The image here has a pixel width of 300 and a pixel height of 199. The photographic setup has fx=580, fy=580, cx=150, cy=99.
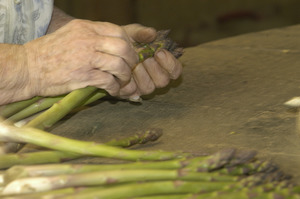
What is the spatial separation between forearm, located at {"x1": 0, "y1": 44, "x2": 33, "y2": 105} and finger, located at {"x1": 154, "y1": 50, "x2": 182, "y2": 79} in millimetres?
465

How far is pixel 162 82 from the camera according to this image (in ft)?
6.21

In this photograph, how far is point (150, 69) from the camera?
6.15ft

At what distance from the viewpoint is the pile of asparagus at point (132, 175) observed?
1059 millimetres

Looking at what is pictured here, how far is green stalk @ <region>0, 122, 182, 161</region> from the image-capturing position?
126cm

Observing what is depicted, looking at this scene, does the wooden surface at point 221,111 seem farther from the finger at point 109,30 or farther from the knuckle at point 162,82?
the finger at point 109,30

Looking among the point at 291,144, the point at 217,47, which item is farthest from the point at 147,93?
the point at 217,47

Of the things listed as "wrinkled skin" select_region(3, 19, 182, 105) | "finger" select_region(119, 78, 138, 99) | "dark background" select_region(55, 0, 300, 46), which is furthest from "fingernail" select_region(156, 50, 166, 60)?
"dark background" select_region(55, 0, 300, 46)

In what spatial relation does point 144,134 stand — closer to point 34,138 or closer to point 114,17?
point 34,138

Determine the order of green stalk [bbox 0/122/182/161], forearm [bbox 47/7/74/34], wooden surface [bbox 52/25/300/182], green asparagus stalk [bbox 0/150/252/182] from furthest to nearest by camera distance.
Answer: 1. forearm [bbox 47/7/74/34]
2. wooden surface [bbox 52/25/300/182]
3. green stalk [bbox 0/122/182/161]
4. green asparagus stalk [bbox 0/150/252/182]

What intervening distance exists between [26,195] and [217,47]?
5.36 ft

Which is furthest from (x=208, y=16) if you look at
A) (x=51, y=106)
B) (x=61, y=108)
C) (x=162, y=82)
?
(x=61, y=108)

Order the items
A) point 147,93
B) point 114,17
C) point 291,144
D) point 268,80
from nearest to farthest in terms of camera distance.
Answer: point 291,144 → point 147,93 → point 268,80 → point 114,17

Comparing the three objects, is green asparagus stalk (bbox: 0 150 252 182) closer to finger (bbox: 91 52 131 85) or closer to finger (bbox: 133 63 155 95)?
finger (bbox: 91 52 131 85)

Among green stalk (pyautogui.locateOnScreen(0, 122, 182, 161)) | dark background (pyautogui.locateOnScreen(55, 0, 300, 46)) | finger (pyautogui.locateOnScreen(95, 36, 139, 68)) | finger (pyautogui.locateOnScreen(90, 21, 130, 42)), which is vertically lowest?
dark background (pyautogui.locateOnScreen(55, 0, 300, 46))
